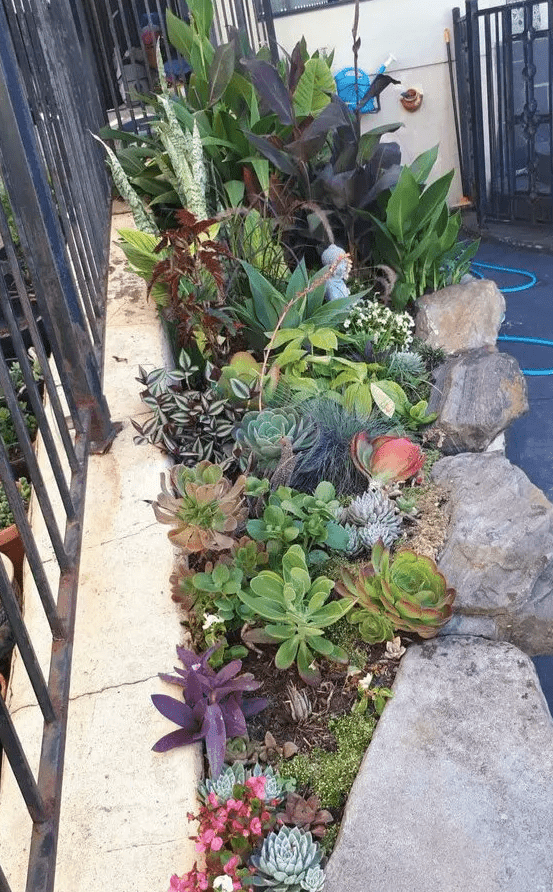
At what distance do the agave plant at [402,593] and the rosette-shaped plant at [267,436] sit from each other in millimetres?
532

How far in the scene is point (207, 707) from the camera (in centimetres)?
175

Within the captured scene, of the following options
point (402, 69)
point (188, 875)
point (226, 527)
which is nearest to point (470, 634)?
point (226, 527)

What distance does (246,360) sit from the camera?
3.03 metres

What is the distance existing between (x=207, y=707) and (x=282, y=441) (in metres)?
0.91

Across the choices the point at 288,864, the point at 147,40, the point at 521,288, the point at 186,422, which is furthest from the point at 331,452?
the point at 147,40

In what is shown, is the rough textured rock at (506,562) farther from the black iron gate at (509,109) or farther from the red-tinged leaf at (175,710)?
the black iron gate at (509,109)

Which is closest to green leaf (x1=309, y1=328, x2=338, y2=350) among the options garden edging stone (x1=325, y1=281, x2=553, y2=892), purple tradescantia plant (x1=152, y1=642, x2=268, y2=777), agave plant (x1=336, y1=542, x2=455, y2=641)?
garden edging stone (x1=325, y1=281, x2=553, y2=892)

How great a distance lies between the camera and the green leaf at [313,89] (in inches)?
164

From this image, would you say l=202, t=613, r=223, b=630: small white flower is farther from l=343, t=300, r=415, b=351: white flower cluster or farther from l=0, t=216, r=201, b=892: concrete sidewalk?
l=343, t=300, r=415, b=351: white flower cluster

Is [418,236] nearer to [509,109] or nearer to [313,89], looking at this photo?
[313,89]

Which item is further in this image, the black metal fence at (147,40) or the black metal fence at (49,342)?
the black metal fence at (147,40)

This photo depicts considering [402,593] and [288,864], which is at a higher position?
[402,593]

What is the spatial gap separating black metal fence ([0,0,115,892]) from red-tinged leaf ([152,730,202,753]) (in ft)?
0.87

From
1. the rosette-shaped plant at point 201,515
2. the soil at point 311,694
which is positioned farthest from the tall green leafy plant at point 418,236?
the soil at point 311,694
